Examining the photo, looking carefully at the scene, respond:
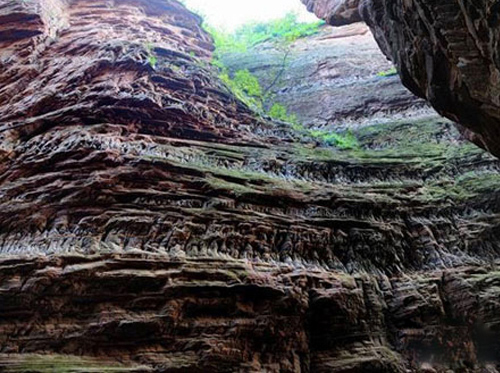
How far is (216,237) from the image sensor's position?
248 inches

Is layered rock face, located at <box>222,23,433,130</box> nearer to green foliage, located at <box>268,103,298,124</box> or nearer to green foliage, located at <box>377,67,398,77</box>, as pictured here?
green foliage, located at <box>377,67,398,77</box>

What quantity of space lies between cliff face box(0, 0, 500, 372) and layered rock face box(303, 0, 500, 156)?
2005 mm

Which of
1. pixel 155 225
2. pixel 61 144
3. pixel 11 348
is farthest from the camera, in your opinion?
pixel 61 144

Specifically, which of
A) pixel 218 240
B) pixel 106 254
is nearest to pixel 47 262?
pixel 106 254

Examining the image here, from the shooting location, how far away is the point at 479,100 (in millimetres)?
4789

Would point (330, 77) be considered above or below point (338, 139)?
above

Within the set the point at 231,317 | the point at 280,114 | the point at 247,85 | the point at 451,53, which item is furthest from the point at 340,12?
the point at 231,317

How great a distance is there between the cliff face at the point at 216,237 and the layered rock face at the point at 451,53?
201 cm

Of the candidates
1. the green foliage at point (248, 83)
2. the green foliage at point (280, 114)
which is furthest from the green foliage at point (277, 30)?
the green foliage at point (280, 114)

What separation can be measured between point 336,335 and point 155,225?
3223 millimetres

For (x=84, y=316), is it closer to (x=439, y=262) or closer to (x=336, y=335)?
(x=336, y=335)

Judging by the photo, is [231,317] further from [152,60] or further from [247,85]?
[247,85]

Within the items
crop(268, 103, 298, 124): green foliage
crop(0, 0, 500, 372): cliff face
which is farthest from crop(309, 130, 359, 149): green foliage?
crop(268, 103, 298, 124): green foliage

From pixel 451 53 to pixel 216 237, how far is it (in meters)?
4.16
